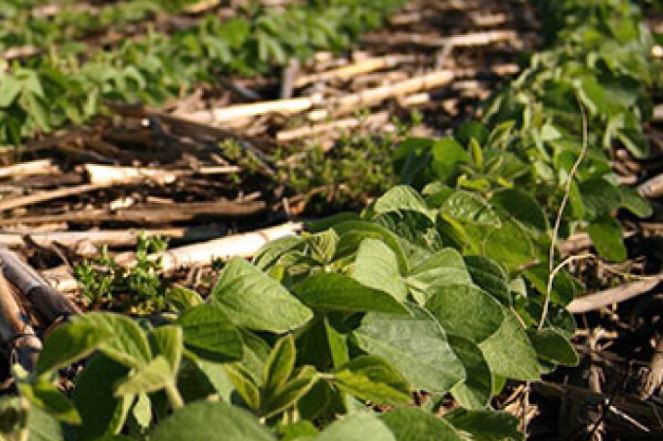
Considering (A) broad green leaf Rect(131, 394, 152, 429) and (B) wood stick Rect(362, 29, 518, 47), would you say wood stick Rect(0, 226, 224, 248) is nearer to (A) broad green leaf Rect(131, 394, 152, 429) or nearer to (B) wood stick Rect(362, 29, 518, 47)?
(A) broad green leaf Rect(131, 394, 152, 429)

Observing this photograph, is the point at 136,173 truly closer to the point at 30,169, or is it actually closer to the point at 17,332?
the point at 30,169

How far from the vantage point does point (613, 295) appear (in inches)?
81.4

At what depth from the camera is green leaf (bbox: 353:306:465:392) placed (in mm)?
1209

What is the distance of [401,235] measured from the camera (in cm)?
157

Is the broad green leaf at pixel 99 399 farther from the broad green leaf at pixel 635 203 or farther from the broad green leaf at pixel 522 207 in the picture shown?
the broad green leaf at pixel 635 203

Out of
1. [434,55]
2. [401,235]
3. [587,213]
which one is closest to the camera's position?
[401,235]

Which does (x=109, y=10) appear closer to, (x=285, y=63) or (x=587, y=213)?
(x=285, y=63)

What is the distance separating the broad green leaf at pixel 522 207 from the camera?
1.92m

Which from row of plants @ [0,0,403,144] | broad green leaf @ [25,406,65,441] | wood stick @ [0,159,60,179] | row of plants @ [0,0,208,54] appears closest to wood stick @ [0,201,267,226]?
wood stick @ [0,159,60,179]

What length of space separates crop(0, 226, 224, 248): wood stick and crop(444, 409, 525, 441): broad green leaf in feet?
2.94

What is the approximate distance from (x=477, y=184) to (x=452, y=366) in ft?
2.50

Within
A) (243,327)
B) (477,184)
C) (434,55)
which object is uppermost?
(243,327)

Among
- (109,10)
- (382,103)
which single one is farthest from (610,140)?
(109,10)

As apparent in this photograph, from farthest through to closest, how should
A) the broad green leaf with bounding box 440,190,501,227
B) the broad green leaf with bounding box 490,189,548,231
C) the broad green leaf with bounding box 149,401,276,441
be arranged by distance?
the broad green leaf with bounding box 490,189,548,231 < the broad green leaf with bounding box 440,190,501,227 < the broad green leaf with bounding box 149,401,276,441
